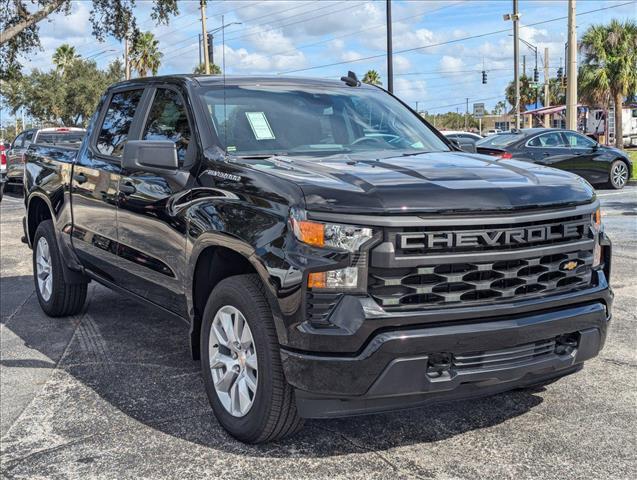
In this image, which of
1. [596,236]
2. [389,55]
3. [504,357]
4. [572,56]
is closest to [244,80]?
[596,236]

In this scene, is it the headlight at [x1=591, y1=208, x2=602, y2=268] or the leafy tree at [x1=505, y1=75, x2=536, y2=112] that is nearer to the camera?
the headlight at [x1=591, y1=208, x2=602, y2=268]

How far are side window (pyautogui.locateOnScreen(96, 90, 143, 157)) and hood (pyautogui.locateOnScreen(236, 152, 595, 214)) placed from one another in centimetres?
171

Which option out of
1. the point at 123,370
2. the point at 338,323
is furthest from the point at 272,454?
the point at 123,370

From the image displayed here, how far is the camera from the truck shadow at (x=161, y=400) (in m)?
3.78

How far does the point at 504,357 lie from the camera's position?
3.27 meters

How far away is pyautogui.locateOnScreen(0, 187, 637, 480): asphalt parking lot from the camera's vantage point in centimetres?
347

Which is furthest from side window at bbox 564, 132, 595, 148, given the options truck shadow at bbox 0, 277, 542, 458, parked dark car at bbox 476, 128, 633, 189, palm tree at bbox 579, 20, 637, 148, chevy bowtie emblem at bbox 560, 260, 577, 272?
palm tree at bbox 579, 20, 637, 148

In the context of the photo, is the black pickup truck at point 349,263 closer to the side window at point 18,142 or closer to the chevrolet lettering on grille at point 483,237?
the chevrolet lettering on grille at point 483,237

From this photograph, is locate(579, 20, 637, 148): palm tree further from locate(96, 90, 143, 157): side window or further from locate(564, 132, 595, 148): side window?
locate(96, 90, 143, 157): side window

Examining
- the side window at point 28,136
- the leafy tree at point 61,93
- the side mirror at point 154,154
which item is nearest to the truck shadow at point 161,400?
the side mirror at point 154,154

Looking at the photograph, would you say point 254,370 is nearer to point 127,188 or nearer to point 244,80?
point 127,188

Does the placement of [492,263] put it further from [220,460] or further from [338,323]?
[220,460]

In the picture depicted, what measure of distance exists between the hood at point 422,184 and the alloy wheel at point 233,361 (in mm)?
759

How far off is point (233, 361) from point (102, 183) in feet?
7.17
